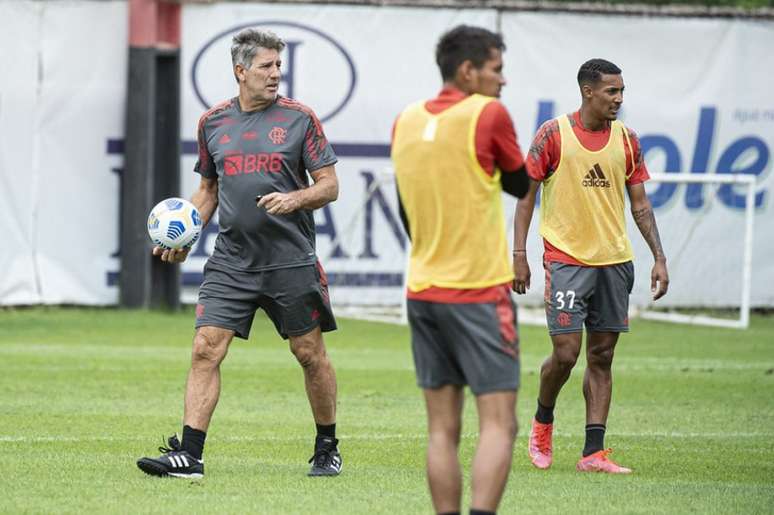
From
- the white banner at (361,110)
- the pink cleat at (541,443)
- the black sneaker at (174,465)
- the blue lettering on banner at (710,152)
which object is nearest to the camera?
the black sneaker at (174,465)

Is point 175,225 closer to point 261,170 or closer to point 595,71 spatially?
point 261,170

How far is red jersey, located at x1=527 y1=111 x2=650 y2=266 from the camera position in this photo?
9203 millimetres

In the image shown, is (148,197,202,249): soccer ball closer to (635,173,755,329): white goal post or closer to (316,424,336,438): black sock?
A: (316,424,336,438): black sock

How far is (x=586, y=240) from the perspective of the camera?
9.23m

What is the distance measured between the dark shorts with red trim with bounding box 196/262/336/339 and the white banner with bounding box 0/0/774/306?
11.3 meters

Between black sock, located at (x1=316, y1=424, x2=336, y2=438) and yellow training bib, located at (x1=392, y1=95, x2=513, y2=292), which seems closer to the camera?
yellow training bib, located at (x1=392, y1=95, x2=513, y2=292)

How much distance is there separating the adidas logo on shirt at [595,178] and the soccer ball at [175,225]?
2.29 metres

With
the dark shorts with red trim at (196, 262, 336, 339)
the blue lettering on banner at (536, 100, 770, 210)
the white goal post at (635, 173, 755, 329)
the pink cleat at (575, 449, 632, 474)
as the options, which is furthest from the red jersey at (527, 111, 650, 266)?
the blue lettering on banner at (536, 100, 770, 210)

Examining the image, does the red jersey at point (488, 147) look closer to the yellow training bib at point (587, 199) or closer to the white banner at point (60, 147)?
the yellow training bib at point (587, 199)

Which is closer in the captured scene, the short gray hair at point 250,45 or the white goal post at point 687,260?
the short gray hair at point 250,45

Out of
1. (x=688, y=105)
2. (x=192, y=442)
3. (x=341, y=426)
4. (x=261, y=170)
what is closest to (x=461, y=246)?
(x=261, y=170)

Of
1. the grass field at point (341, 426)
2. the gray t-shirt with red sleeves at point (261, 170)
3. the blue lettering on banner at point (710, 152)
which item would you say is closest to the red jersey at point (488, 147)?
the grass field at point (341, 426)

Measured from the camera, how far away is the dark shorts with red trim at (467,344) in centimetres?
633

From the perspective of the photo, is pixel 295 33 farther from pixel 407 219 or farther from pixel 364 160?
pixel 407 219
